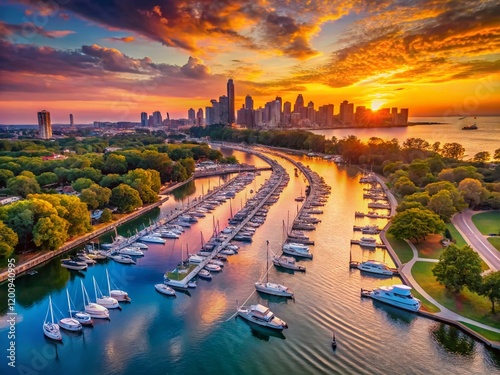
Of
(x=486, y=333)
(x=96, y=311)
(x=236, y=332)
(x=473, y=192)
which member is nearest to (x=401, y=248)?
(x=486, y=333)

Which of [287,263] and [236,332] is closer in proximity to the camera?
[236,332]

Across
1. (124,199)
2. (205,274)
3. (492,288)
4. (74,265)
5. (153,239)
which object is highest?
(124,199)

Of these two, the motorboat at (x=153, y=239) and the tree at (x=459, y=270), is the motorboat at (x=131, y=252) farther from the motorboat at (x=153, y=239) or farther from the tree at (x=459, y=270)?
the tree at (x=459, y=270)

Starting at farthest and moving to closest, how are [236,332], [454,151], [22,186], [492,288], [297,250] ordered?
[454,151] < [22,186] < [297,250] < [236,332] < [492,288]

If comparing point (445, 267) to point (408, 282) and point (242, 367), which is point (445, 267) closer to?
point (408, 282)

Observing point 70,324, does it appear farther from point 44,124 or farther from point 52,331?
point 44,124

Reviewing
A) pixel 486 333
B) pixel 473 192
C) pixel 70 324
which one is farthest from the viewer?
pixel 473 192

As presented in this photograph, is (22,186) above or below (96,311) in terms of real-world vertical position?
above
